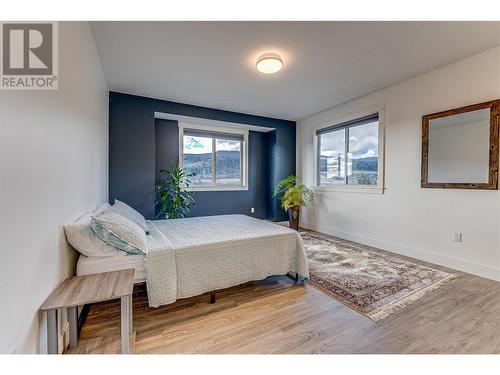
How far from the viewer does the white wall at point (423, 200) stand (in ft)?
8.43

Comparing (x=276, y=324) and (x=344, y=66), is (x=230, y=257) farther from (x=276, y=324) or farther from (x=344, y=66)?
(x=344, y=66)

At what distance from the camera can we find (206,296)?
2.14 metres

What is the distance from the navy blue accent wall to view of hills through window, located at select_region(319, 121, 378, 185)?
93cm

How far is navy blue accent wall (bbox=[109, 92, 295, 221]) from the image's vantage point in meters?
3.68

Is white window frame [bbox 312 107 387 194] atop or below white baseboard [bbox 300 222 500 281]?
atop

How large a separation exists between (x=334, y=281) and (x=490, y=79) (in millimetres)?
2858

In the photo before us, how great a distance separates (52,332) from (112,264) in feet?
1.79

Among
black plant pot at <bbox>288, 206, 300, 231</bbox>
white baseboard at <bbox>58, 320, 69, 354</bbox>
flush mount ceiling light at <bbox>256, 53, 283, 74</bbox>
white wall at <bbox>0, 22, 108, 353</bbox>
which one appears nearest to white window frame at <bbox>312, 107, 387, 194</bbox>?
black plant pot at <bbox>288, 206, 300, 231</bbox>

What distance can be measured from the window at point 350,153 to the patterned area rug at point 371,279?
4.40 feet

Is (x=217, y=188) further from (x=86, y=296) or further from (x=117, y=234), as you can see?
(x=86, y=296)

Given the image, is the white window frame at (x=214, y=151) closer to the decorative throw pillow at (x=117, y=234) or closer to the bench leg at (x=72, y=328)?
the decorative throw pillow at (x=117, y=234)

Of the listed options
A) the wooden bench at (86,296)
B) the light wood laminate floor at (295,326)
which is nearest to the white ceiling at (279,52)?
the wooden bench at (86,296)

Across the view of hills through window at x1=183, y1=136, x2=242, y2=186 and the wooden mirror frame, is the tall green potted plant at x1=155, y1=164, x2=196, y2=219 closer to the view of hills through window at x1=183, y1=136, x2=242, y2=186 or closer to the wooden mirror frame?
the view of hills through window at x1=183, y1=136, x2=242, y2=186

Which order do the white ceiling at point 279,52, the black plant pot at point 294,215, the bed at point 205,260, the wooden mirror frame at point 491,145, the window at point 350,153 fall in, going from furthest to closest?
the black plant pot at point 294,215 → the window at point 350,153 → the wooden mirror frame at point 491,145 → the white ceiling at point 279,52 → the bed at point 205,260
